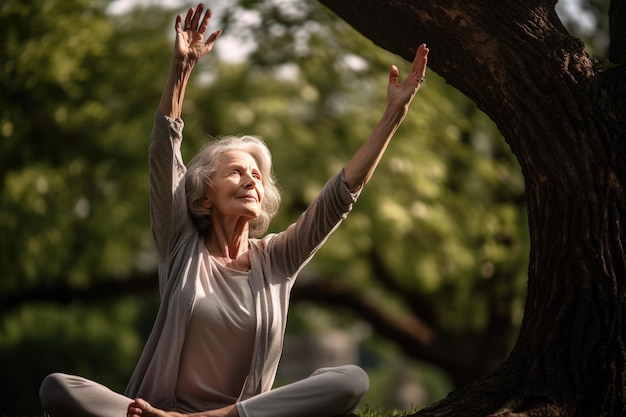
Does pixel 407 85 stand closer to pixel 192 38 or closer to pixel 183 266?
pixel 192 38

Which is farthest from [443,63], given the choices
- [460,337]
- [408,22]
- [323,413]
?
[460,337]

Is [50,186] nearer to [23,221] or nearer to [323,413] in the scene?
[23,221]

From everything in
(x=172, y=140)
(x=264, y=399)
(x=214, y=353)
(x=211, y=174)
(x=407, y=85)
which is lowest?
(x=214, y=353)

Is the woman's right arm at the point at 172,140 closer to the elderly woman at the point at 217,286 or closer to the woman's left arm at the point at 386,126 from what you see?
the elderly woman at the point at 217,286

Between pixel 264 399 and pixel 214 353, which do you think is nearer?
pixel 264 399

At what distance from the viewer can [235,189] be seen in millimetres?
5012

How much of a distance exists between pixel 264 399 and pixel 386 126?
1.42 meters

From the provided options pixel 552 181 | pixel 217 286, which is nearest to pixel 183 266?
pixel 217 286

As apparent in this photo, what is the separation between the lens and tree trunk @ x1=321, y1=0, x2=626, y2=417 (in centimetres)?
473

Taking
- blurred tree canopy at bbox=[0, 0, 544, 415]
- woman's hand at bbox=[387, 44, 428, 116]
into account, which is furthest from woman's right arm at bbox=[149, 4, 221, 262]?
blurred tree canopy at bbox=[0, 0, 544, 415]

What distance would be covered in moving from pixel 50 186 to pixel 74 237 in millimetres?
1376

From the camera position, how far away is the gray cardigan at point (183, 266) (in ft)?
15.5

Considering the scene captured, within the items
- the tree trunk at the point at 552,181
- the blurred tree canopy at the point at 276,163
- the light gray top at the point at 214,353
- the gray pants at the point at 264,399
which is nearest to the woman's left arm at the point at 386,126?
the tree trunk at the point at 552,181

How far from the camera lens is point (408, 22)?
17.3 feet
